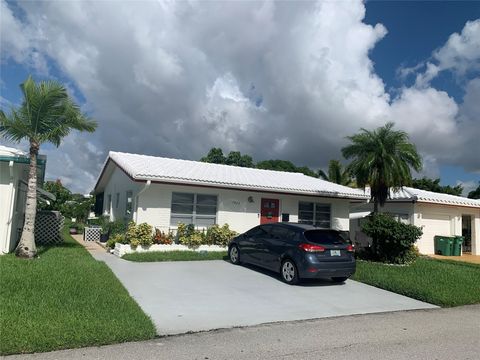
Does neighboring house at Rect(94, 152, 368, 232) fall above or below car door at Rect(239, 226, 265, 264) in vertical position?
above

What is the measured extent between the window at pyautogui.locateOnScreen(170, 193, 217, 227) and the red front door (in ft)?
7.42

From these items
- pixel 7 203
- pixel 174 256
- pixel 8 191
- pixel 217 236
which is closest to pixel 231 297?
pixel 174 256

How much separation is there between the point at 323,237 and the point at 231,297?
9.94ft

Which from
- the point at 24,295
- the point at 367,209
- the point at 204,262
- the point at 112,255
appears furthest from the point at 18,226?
the point at 367,209

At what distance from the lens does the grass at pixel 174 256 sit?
1248 cm

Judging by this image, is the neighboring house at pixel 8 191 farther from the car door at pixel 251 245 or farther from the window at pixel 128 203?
the car door at pixel 251 245

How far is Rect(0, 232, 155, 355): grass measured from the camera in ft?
16.3

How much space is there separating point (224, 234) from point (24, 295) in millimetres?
8716

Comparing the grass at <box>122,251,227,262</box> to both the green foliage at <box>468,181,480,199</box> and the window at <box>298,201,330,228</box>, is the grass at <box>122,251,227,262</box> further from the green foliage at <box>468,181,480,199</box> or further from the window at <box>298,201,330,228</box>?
the green foliage at <box>468,181,480,199</box>

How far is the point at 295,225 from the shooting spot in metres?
10.4

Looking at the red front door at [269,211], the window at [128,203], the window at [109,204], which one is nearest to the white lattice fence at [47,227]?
the window at [128,203]

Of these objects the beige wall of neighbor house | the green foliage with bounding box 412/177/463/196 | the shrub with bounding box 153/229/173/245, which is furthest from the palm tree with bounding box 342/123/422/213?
the green foliage with bounding box 412/177/463/196

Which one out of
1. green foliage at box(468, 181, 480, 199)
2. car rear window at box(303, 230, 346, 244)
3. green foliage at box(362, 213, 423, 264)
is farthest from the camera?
green foliage at box(468, 181, 480, 199)

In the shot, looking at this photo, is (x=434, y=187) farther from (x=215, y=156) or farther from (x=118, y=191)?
(x=118, y=191)
